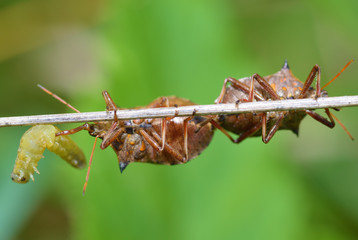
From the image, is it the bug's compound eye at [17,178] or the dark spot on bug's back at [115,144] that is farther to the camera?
the dark spot on bug's back at [115,144]

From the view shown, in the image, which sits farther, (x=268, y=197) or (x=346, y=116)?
(x=346, y=116)

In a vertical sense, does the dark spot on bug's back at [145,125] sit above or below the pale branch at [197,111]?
below

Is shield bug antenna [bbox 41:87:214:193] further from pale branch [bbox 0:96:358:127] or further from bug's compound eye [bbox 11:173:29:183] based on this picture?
bug's compound eye [bbox 11:173:29:183]

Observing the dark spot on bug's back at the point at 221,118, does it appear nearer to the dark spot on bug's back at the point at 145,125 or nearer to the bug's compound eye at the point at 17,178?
the dark spot on bug's back at the point at 145,125

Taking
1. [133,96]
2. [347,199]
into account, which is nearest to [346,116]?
[347,199]

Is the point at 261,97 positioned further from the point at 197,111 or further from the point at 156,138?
the point at 156,138

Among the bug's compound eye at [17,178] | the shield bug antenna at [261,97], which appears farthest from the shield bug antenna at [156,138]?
the bug's compound eye at [17,178]

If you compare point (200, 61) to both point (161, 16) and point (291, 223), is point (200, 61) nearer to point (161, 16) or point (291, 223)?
point (161, 16)

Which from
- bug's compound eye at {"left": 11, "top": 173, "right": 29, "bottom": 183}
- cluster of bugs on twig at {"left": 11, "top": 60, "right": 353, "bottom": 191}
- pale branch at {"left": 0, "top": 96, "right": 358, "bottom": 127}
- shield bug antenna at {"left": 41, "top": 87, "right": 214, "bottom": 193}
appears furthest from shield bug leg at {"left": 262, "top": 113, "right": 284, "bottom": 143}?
bug's compound eye at {"left": 11, "top": 173, "right": 29, "bottom": 183}
